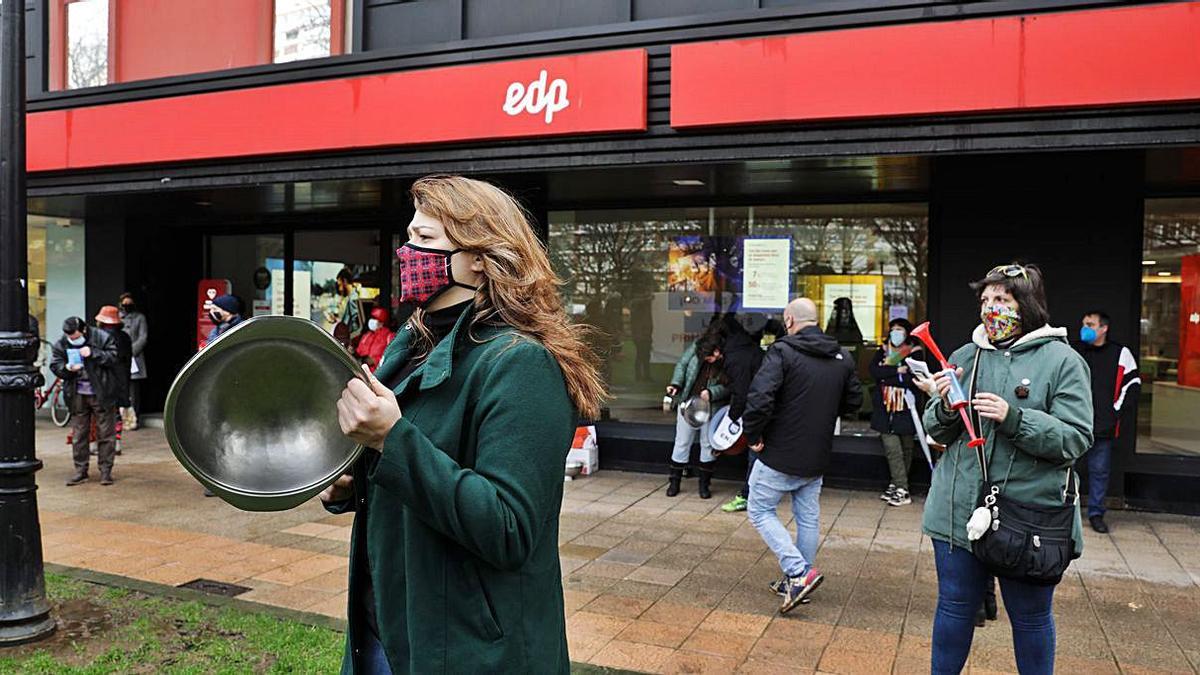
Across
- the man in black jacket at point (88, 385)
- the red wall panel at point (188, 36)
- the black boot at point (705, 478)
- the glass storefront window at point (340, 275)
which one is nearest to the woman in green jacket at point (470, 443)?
the black boot at point (705, 478)

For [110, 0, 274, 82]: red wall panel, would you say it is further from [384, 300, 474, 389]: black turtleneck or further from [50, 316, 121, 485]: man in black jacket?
[384, 300, 474, 389]: black turtleneck

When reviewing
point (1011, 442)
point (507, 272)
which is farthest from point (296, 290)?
point (507, 272)

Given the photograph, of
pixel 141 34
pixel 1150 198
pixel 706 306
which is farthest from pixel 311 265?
pixel 1150 198

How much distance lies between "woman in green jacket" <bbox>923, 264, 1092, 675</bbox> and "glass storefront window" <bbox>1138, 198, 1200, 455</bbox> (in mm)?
5773

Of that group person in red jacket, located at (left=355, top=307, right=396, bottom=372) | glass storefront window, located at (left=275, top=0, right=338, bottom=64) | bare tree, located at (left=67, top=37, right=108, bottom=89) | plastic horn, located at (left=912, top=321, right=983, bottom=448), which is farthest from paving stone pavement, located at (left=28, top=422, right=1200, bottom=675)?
bare tree, located at (left=67, top=37, right=108, bottom=89)

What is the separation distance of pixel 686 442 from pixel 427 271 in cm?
701

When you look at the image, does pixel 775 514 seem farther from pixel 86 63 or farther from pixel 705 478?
pixel 86 63

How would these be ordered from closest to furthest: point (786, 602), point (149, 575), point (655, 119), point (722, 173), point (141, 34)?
point (786, 602) < point (149, 575) < point (655, 119) < point (722, 173) < point (141, 34)

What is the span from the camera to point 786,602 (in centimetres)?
523

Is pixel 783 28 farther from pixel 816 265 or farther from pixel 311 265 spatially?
pixel 311 265

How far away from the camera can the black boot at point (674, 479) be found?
8664 mm

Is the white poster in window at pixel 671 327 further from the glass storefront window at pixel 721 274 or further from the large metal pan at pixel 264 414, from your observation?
the large metal pan at pixel 264 414

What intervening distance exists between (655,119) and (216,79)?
16.1 feet

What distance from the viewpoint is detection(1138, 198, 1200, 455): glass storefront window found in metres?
8.34
